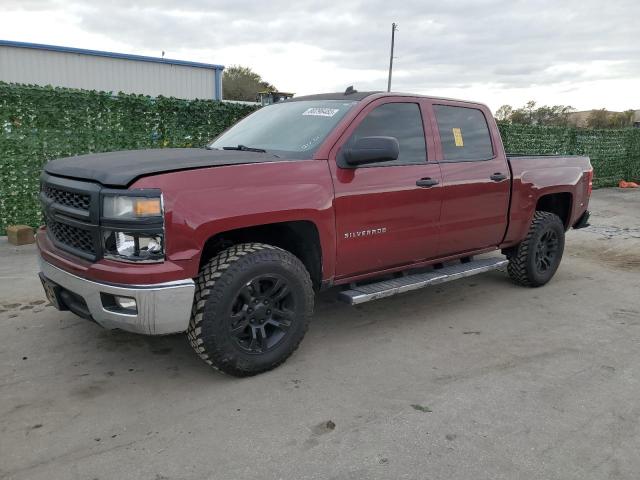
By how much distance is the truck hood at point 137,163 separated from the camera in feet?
9.51

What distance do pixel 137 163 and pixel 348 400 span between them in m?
1.90

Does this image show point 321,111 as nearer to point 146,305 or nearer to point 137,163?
point 137,163

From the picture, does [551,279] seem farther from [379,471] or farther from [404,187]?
[379,471]

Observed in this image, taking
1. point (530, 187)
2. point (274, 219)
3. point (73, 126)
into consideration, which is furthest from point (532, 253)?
point (73, 126)

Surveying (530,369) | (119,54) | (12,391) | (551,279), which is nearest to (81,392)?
(12,391)

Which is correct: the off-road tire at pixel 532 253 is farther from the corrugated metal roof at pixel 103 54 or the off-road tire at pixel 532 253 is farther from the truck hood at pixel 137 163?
the corrugated metal roof at pixel 103 54

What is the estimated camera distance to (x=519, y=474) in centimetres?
245

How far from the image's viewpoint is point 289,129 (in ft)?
13.0

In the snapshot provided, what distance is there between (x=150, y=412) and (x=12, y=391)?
36.0 inches

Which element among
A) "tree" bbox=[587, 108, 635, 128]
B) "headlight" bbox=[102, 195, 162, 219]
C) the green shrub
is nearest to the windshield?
"headlight" bbox=[102, 195, 162, 219]

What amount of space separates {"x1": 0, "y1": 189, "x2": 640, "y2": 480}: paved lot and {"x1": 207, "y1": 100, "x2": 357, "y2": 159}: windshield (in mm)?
1505

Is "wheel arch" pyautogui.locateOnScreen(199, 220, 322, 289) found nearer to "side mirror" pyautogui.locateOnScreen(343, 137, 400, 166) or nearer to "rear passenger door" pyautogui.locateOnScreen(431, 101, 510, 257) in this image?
"side mirror" pyautogui.locateOnScreen(343, 137, 400, 166)

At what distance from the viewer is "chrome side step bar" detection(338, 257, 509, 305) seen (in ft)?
12.3

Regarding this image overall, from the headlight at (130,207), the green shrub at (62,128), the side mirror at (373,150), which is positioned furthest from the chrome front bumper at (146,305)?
the green shrub at (62,128)
